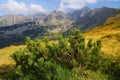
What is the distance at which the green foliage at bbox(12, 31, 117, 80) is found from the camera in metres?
34.7

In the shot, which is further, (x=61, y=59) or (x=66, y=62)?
(x=61, y=59)

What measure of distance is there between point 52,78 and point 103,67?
7961mm

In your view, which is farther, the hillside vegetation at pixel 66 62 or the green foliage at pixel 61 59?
the green foliage at pixel 61 59

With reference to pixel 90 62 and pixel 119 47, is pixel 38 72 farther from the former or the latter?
pixel 119 47

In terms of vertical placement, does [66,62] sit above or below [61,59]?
below

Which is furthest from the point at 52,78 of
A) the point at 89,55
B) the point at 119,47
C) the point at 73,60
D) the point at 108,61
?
the point at 119,47

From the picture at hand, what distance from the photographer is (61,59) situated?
36.8 metres

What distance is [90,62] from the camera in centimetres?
3600

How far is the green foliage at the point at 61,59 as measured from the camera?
1366 inches

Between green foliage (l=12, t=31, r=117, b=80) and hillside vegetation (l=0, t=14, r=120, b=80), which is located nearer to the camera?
hillside vegetation (l=0, t=14, r=120, b=80)

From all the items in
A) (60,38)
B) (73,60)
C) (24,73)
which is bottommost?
(24,73)

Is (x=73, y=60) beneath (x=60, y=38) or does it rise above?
beneath

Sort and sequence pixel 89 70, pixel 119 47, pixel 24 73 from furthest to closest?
pixel 119 47 < pixel 24 73 < pixel 89 70

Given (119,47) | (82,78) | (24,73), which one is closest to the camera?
(82,78)
